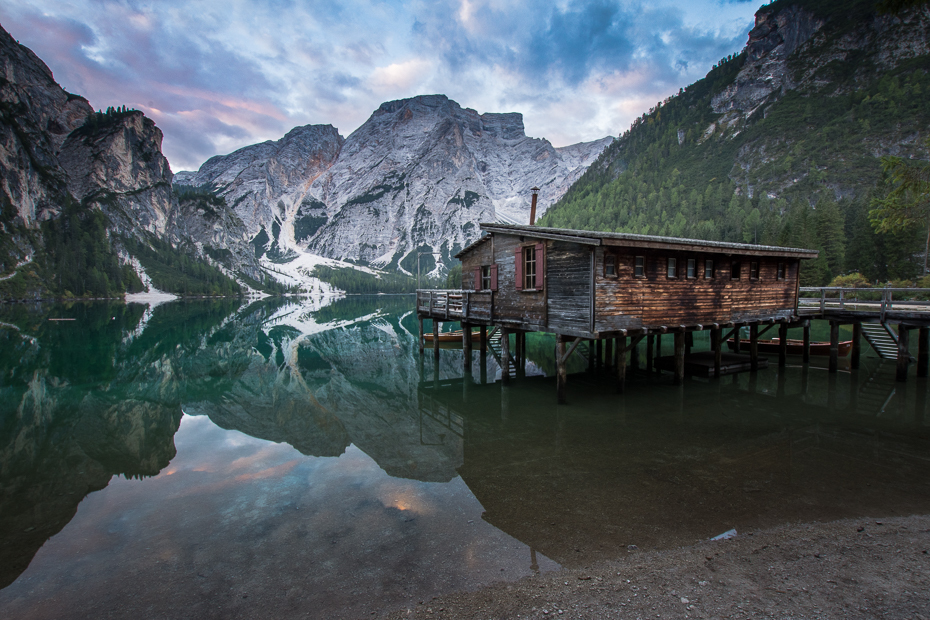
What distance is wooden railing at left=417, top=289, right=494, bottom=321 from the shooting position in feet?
72.9

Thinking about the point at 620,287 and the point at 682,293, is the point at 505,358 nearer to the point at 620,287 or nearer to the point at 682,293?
the point at 620,287

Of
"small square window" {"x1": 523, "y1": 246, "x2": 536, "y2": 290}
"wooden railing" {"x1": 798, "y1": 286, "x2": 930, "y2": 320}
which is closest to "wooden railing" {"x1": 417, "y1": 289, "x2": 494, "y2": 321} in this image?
"small square window" {"x1": 523, "y1": 246, "x2": 536, "y2": 290}

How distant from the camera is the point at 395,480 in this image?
1073cm

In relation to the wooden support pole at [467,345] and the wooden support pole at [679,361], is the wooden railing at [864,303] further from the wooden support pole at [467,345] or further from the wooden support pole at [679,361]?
the wooden support pole at [467,345]

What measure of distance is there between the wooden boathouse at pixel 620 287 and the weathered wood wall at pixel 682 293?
0.14ft

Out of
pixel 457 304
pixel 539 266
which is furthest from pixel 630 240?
pixel 457 304

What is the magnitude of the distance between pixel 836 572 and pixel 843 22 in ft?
877

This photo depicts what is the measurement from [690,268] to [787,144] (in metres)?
173

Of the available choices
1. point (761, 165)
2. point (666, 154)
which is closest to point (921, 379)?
point (761, 165)

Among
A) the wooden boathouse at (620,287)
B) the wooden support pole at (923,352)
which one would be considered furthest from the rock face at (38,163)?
the wooden support pole at (923,352)

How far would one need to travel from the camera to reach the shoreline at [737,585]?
18.2ft

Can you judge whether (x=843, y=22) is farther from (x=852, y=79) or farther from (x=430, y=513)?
(x=430, y=513)

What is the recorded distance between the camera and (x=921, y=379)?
2025 cm

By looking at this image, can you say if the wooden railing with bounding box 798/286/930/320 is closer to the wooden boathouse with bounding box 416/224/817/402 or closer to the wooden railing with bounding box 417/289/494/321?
the wooden boathouse with bounding box 416/224/817/402
